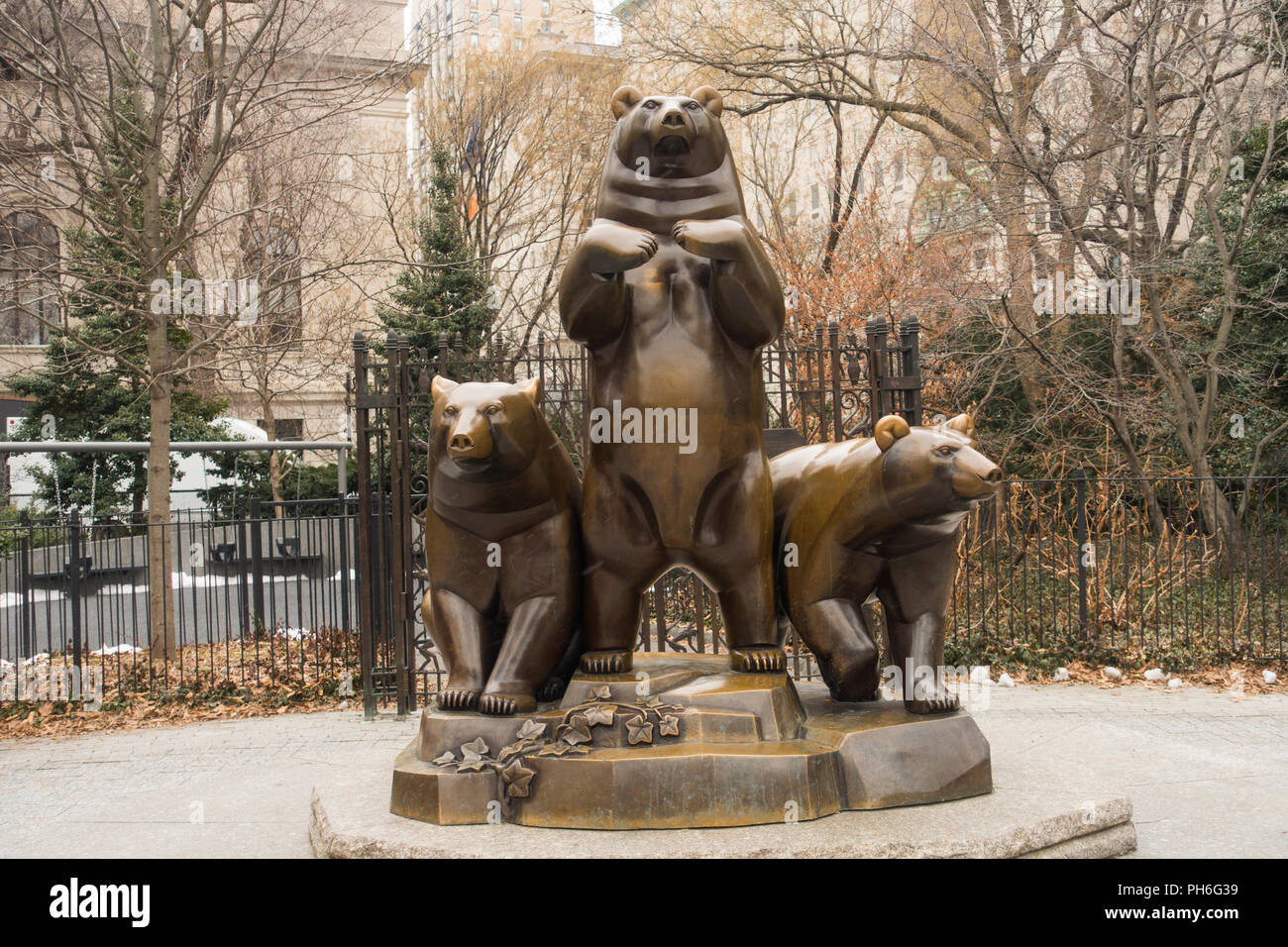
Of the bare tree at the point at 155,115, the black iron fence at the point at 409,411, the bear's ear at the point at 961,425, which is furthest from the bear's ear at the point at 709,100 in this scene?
the bare tree at the point at 155,115

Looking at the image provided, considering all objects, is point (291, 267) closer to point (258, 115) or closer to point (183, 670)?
point (258, 115)

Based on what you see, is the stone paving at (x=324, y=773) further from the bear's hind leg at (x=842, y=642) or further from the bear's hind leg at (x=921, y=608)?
the bear's hind leg at (x=842, y=642)

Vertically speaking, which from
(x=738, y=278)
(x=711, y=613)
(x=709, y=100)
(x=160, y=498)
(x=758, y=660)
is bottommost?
(x=711, y=613)

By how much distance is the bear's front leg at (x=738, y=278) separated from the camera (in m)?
3.63

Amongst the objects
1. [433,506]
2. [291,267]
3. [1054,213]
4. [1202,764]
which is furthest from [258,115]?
[1202,764]

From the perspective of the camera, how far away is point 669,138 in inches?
152

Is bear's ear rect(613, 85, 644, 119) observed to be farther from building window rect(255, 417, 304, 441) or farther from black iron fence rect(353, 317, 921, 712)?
building window rect(255, 417, 304, 441)

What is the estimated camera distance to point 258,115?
14219 millimetres

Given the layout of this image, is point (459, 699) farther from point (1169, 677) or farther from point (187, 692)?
point (1169, 677)

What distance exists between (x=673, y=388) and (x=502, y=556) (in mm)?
932

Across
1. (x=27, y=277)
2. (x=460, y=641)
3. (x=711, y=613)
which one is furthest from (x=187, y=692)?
(x=460, y=641)

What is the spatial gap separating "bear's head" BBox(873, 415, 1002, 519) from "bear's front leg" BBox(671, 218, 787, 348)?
1.90 ft

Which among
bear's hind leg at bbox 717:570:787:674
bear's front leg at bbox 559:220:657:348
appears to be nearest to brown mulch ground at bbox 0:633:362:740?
bear's hind leg at bbox 717:570:787:674

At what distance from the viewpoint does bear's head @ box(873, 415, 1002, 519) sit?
3.66 m
